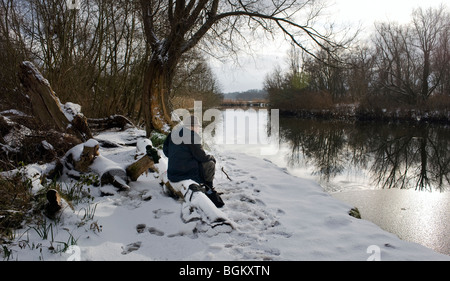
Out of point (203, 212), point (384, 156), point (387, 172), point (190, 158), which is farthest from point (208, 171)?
point (384, 156)

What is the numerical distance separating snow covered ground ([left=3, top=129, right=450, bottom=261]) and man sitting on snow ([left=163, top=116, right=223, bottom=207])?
510 mm

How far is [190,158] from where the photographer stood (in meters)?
4.38

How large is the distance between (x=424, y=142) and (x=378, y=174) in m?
7.96

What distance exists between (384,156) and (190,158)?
36.5ft

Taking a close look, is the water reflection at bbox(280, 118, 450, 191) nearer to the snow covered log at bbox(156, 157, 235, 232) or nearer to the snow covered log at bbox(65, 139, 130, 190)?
the snow covered log at bbox(156, 157, 235, 232)

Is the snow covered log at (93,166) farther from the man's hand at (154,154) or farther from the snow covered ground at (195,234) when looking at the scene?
the man's hand at (154,154)

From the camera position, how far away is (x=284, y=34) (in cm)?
887

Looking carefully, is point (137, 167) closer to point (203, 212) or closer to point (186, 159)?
point (186, 159)

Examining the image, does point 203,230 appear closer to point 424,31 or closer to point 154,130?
point 154,130

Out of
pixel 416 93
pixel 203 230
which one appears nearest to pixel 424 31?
pixel 416 93

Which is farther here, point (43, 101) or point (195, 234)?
point (43, 101)

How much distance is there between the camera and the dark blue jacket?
4258 mm

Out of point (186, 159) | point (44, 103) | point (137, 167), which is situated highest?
point (44, 103)

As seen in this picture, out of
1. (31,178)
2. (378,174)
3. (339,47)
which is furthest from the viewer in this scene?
(378,174)
